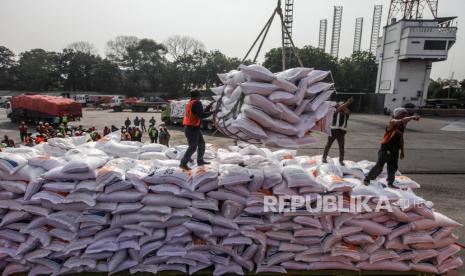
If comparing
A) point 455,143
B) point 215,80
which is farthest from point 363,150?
point 215,80

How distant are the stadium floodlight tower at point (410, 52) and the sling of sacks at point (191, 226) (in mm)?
38164

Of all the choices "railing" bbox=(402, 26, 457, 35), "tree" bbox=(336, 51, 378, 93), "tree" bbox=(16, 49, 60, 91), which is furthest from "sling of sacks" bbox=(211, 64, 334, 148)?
"tree" bbox=(16, 49, 60, 91)

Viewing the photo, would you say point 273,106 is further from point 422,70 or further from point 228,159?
point 422,70

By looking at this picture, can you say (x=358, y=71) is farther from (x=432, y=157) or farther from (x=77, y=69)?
(x=77, y=69)

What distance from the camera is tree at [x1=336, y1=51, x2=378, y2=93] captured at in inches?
1971

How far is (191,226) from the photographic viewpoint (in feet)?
12.1

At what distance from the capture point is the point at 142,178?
376 centimetres

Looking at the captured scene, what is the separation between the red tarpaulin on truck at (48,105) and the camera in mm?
21359

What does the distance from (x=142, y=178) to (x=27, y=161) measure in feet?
6.16

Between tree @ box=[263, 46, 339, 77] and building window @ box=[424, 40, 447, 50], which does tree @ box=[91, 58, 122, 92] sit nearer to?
tree @ box=[263, 46, 339, 77]

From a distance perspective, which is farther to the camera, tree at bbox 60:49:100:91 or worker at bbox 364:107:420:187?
tree at bbox 60:49:100:91

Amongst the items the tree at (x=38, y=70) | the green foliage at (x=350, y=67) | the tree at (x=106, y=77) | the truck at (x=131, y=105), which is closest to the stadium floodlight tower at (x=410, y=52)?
the green foliage at (x=350, y=67)

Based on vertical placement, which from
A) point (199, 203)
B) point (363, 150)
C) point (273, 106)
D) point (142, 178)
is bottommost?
point (363, 150)

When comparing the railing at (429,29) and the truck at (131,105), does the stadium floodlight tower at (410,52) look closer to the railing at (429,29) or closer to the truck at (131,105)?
the railing at (429,29)
